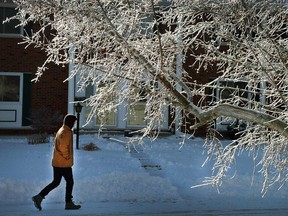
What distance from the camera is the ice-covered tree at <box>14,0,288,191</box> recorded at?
5.62 meters

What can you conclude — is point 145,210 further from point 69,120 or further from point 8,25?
point 8,25

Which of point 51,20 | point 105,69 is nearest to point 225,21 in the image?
point 105,69

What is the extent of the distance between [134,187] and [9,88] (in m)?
10.0

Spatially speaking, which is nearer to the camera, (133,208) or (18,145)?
(133,208)

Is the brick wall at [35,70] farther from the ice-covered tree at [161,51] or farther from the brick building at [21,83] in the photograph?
the ice-covered tree at [161,51]

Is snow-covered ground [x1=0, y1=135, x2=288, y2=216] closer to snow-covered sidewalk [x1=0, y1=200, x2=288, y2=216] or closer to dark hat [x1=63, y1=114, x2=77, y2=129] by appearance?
snow-covered sidewalk [x1=0, y1=200, x2=288, y2=216]

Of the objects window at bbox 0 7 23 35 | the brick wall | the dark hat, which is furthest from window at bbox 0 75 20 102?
the dark hat

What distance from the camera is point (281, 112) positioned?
6262mm

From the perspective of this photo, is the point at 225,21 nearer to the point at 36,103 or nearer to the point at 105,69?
the point at 105,69

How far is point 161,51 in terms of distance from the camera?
18.6 ft

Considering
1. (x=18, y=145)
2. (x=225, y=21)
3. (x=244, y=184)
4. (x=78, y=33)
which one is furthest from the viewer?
(x=18, y=145)

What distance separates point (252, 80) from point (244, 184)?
4.78 meters

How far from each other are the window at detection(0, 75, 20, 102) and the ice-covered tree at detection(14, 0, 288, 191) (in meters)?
12.8

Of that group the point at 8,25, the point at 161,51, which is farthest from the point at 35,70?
the point at 161,51
